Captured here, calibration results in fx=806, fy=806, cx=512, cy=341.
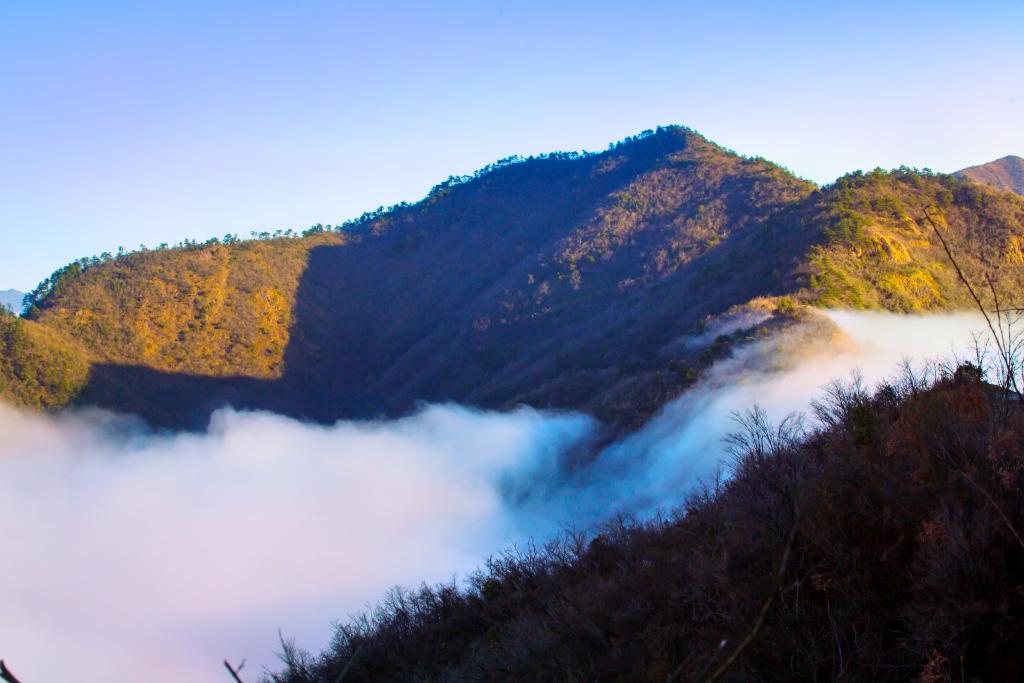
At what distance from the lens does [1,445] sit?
11638 centimetres

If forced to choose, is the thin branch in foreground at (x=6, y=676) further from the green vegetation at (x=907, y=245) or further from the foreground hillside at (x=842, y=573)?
the green vegetation at (x=907, y=245)

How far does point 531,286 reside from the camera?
121812 mm

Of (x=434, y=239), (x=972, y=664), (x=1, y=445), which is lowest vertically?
(x=972, y=664)

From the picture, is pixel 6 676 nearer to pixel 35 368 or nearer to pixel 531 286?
pixel 35 368

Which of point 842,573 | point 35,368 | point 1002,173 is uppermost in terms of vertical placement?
point 35,368

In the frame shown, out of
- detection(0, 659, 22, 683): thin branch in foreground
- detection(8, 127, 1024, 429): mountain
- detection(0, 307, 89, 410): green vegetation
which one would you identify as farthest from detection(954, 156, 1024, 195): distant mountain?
detection(0, 659, 22, 683): thin branch in foreground

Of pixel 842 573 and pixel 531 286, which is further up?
pixel 531 286

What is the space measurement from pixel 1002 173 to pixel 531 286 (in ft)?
282

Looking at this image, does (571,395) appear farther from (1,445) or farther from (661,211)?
(1,445)

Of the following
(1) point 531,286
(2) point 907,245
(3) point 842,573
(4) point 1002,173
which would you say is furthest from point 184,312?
(4) point 1002,173

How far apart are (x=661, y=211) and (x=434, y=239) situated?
55850 mm

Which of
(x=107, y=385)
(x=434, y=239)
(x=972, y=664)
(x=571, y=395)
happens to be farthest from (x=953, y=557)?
(x=434, y=239)

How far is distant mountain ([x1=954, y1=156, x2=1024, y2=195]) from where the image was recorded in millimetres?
133000

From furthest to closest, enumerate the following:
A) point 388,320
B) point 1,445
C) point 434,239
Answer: point 434,239 < point 388,320 < point 1,445
